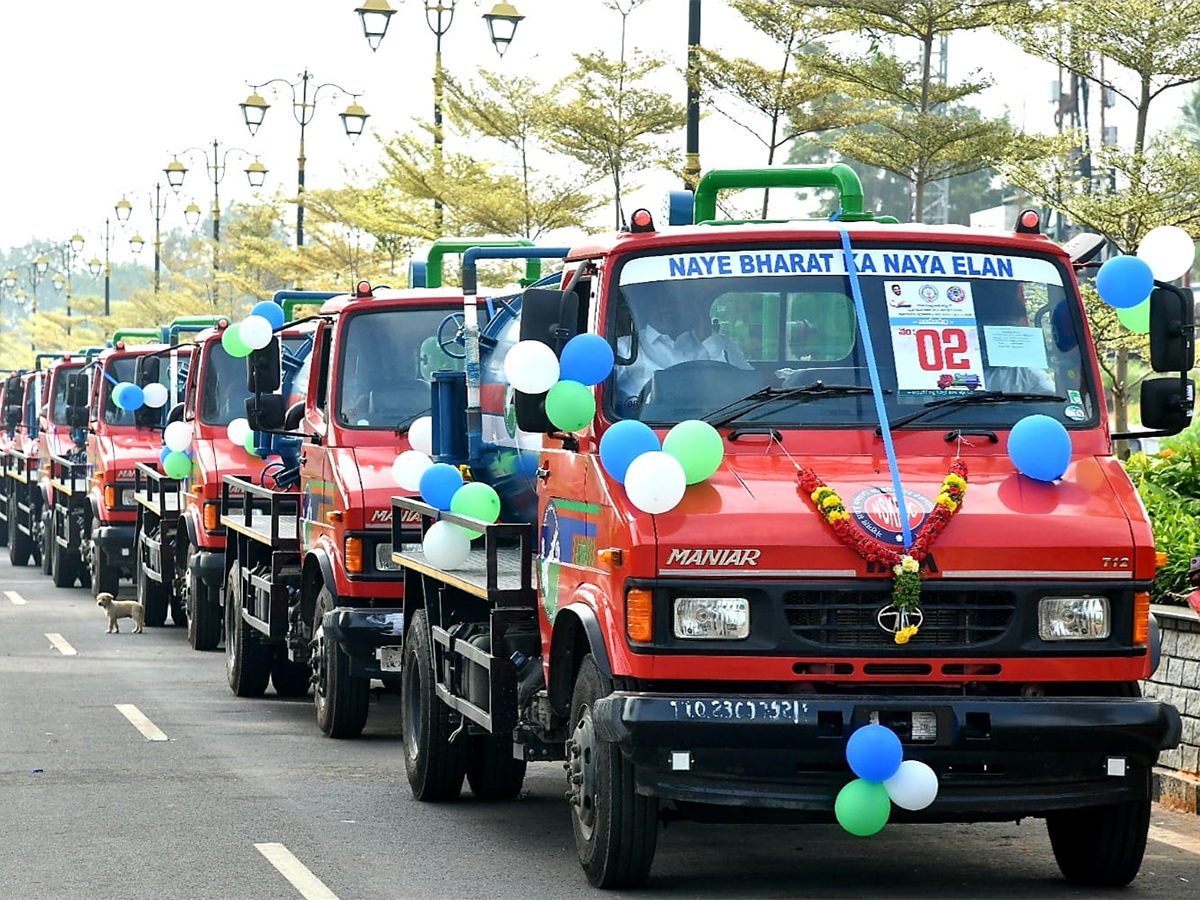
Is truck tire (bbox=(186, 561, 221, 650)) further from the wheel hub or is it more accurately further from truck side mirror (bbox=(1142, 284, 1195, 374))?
truck side mirror (bbox=(1142, 284, 1195, 374))

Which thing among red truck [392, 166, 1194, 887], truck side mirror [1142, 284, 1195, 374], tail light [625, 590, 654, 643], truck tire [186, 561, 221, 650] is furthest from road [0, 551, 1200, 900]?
truck tire [186, 561, 221, 650]

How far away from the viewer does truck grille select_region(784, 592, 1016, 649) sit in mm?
7488

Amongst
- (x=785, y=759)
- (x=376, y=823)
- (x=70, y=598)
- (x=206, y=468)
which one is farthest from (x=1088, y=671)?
(x=70, y=598)

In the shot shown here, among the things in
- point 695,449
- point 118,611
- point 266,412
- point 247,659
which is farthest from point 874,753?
point 118,611

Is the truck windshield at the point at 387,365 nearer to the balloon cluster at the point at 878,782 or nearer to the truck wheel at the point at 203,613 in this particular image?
the truck wheel at the point at 203,613

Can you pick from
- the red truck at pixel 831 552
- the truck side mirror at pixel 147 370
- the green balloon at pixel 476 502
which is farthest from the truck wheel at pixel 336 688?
the truck side mirror at pixel 147 370

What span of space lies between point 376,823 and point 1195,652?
3.67m

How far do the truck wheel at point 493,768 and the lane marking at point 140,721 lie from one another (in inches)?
118

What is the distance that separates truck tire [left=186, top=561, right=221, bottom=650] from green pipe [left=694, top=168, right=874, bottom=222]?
8934 mm

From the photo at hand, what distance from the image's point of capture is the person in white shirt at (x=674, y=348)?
26.9 feet

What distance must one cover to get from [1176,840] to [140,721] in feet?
22.2

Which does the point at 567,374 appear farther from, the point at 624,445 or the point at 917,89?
the point at 917,89

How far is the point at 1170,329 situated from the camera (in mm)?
8148

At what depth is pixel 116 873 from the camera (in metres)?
8.61
